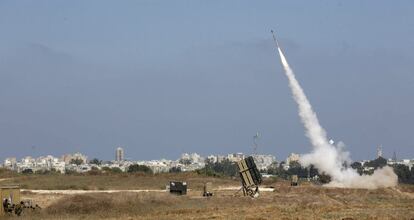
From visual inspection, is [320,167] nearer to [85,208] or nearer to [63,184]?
[63,184]

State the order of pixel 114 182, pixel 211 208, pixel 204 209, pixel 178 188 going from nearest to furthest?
pixel 204 209, pixel 211 208, pixel 178 188, pixel 114 182

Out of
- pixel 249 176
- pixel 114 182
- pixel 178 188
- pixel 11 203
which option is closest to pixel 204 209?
pixel 11 203

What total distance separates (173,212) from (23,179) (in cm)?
4837

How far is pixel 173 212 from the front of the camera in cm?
3947

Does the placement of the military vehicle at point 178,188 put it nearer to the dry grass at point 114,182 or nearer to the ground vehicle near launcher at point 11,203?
the dry grass at point 114,182

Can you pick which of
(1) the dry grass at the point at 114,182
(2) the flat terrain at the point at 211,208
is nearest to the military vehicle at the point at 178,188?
(2) the flat terrain at the point at 211,208

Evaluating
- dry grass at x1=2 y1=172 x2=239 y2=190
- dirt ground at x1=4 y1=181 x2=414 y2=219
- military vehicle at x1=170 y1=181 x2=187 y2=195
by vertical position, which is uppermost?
dry grass at x1=2 y1=172 x2=239 y2=190

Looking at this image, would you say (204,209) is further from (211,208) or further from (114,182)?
(114,182)

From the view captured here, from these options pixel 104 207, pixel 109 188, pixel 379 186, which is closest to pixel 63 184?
pixel 109 188

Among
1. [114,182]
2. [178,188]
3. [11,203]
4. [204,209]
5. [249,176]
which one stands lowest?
[204,209]

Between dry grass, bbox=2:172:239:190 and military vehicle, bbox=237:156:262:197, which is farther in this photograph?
dry grass, bbox=2:172:239:190

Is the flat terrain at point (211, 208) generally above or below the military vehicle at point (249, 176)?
below

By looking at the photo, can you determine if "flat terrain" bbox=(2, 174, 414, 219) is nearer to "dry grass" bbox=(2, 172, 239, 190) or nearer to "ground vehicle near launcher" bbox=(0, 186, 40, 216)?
"ground vehicle near launcher" bbox=(0, 186, 40, 216)

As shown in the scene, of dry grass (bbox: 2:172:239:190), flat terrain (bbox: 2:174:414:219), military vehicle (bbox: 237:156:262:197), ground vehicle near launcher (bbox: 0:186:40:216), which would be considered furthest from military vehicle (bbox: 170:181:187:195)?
ground vehicle near launcher (bbox: 0:186:40:216)
